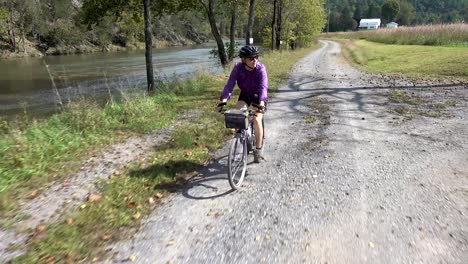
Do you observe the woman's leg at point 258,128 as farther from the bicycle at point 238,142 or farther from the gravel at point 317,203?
the gravel at point 317,203

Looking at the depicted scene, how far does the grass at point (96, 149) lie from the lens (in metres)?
3.55

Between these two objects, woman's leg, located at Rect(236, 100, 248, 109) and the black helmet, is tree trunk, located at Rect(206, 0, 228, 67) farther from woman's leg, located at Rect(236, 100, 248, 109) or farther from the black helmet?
the black helmet

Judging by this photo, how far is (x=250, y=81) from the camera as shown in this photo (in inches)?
205

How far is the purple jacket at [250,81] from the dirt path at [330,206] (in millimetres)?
1184

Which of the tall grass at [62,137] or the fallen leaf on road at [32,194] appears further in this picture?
the tall grass at [62,137]

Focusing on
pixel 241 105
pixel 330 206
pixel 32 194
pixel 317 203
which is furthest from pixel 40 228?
pixel 330 206

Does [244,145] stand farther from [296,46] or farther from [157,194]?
[296,46]

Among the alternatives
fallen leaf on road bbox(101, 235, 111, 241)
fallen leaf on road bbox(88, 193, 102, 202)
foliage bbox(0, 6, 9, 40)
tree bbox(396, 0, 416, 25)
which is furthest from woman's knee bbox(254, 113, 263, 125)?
tree bbox(396, 0, 416, 25)

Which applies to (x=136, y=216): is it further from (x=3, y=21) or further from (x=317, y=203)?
(x=3, y=21)

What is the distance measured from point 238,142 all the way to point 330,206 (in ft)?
4.79

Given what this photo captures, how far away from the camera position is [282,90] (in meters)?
12.4

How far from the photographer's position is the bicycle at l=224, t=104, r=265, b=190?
459 cm

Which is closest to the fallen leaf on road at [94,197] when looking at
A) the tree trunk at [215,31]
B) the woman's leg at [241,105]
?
the woman's leg at [241,105]

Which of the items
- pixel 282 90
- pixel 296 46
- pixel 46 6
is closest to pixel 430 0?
pixel 296 46
